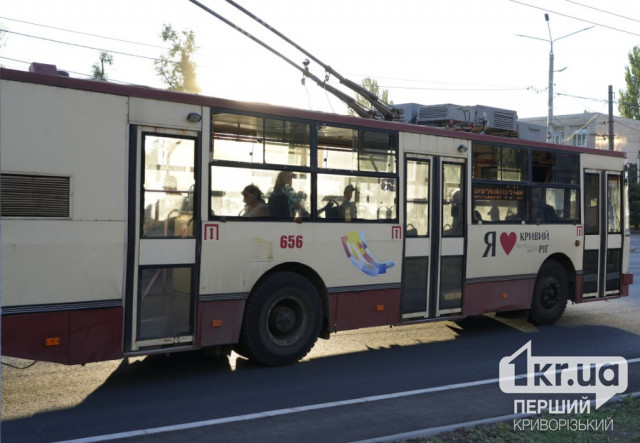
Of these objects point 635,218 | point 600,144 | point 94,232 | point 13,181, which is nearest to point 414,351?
point 94,232

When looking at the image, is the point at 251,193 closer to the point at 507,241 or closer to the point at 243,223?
the point at 243,223

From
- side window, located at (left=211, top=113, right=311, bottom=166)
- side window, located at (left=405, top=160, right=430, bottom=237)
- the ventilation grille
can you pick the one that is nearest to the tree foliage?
side window, located at (left=405, top=160, right=430, bottom=237)

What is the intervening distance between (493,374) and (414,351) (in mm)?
1729

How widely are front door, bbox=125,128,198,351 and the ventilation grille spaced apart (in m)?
0.74

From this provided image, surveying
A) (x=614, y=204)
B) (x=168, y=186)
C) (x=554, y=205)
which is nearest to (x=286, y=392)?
(x=168, y=186)

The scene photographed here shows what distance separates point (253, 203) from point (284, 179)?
0.54 meters

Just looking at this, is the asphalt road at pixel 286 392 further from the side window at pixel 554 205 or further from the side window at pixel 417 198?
the side window at pixel 554 205

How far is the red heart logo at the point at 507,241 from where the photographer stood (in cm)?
1202

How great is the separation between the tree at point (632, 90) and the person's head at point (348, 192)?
227ft

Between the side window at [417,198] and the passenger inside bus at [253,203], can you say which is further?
the side window at [417,198]

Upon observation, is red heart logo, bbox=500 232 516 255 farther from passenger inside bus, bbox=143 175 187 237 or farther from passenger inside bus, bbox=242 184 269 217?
passenger inside bus, bbox=143 175 187 237

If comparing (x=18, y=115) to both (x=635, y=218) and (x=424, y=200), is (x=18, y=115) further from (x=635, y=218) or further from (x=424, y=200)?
(x=635, y=218)

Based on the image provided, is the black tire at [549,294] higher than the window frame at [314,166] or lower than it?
lower

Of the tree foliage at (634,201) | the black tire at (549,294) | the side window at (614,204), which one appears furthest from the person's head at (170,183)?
the tree foliage at (634,201)
